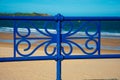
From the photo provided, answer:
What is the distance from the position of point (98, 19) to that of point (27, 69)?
4198mm

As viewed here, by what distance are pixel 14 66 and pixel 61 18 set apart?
462 cm

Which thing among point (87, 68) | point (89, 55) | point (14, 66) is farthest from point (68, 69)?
point (89, 55)

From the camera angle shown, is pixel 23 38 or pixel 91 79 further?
pixel 91 79

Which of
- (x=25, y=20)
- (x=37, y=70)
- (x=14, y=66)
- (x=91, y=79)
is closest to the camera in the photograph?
(x=25, y=20)

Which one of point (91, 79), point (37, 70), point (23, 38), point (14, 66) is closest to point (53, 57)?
point (23, 38)

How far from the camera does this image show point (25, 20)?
3.80 m

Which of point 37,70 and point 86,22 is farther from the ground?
point 86,22

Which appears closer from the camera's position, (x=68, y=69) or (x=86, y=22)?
(x=86, y=22)

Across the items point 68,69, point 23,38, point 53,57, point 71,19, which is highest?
point 71,19

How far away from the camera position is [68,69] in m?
8.05

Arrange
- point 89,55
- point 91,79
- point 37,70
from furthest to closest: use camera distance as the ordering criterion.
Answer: point 37,70 < point 91,79 < point 89,55

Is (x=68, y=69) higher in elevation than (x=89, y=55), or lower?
lower

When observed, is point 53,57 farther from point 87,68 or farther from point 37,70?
point 87,68

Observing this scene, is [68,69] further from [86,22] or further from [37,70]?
[86,22]
